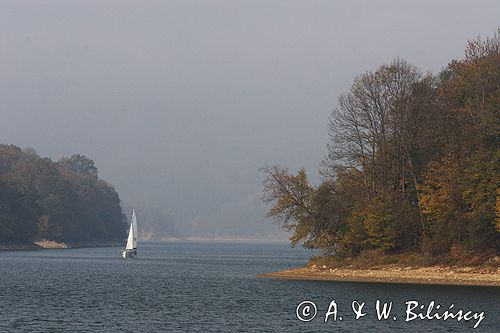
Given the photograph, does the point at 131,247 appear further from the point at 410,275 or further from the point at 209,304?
the point at 209,304

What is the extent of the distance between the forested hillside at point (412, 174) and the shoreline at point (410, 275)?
3.21 meters

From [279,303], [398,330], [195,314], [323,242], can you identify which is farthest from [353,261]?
[398,330]

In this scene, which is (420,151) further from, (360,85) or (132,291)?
(132,291)

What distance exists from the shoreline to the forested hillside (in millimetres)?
3215

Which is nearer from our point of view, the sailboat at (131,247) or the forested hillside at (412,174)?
the forested hillside at (412,174)

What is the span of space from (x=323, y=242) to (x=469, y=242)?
17.2 m

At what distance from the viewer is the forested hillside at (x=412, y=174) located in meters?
82.8

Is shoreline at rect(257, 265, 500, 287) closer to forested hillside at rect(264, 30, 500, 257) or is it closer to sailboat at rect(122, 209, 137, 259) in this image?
forested hillside at rect(264, 30, 500, 257)

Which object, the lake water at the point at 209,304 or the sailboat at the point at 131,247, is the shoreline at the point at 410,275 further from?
the sailboat at the point at 131,247

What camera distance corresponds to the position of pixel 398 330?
51781mm

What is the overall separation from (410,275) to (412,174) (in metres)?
13.0

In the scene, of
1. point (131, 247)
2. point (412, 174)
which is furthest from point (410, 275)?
point (131, 247)

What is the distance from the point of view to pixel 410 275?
8406 cm

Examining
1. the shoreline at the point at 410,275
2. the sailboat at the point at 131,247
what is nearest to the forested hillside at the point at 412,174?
the shoreline at the point at 410,275
